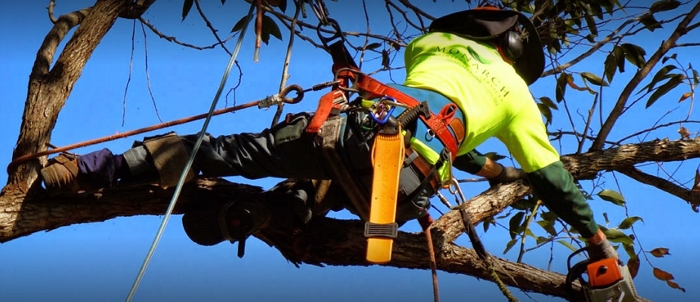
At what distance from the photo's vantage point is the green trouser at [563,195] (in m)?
2.15

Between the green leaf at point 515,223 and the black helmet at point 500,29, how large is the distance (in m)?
0.77

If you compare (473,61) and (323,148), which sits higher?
(473,61)

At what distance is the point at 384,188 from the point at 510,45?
0.78 meters

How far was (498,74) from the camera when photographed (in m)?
2.16

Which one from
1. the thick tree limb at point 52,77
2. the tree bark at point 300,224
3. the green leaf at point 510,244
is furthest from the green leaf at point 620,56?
the thick tree limb at point 52,77

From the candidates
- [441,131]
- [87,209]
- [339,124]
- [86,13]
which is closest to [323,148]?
[339,124]

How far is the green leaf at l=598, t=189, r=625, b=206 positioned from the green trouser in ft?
2.71

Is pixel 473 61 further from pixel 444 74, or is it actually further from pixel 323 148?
pixel 323 148

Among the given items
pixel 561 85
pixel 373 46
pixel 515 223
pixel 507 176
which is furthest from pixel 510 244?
pixel 373 46

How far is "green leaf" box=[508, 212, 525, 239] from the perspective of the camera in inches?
122

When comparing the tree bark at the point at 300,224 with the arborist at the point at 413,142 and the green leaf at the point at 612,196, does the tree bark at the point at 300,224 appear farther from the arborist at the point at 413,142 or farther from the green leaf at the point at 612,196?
the green leaf at the point at 612,196

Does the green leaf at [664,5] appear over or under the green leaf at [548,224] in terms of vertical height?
over

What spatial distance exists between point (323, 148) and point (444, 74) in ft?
1.41

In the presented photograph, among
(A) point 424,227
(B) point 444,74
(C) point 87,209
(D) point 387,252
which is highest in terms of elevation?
(B) point 444,74
